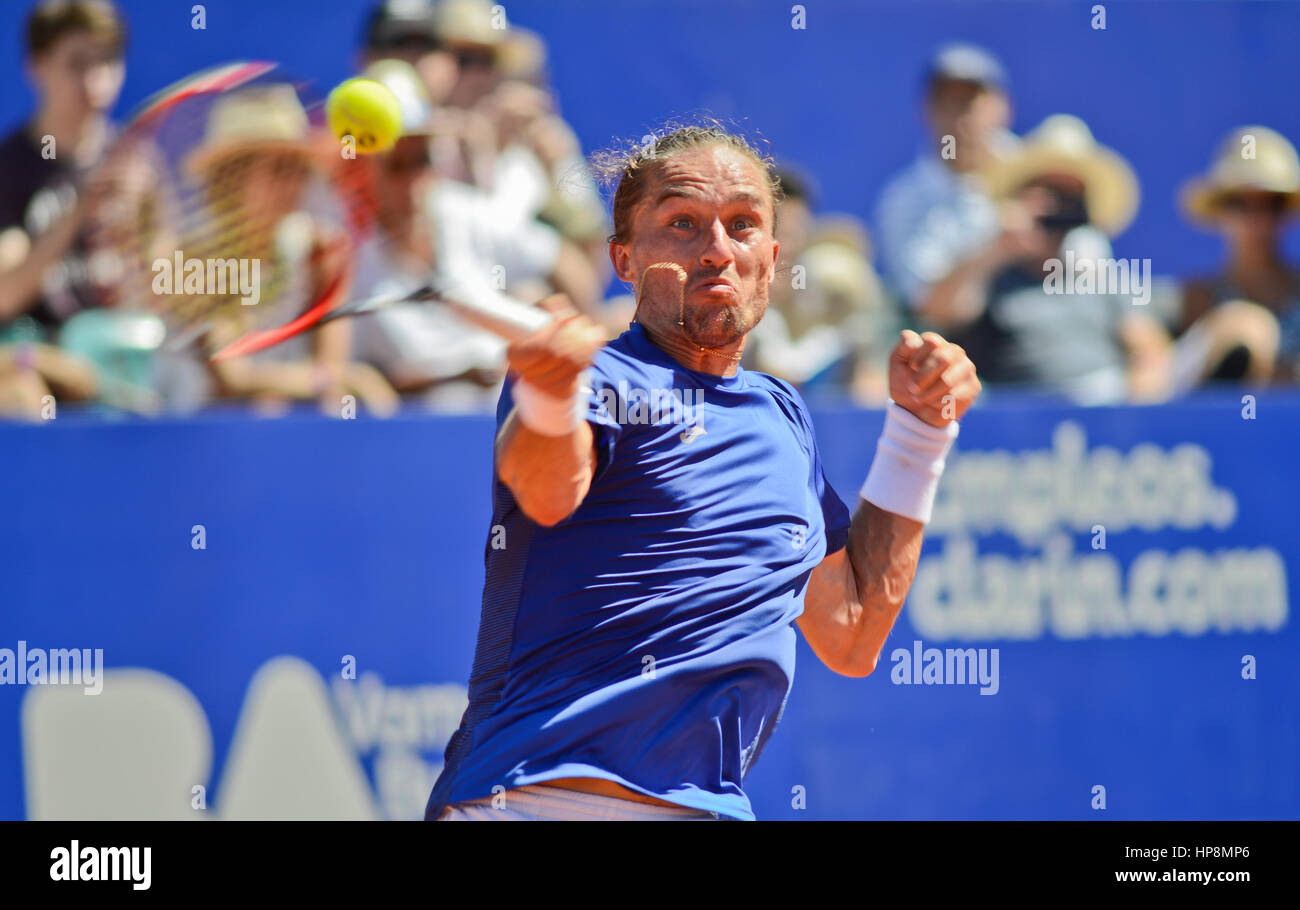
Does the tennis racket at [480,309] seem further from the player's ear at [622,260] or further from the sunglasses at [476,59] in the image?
the sunglasses at [476,59]

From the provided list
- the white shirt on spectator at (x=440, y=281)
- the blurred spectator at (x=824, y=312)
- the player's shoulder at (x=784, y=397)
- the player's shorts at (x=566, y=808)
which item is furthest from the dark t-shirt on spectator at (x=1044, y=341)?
the player's shorts at (x=566, y=808)

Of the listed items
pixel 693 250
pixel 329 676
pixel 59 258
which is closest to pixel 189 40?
pixel 59 258

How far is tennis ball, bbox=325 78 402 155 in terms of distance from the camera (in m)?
3.06

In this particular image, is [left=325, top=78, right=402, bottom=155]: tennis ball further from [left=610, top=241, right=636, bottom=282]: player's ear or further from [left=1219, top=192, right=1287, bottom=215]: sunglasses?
[left=1219, top=192, right=1287, bottom=215]: sunglasses

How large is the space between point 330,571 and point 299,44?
202 cm

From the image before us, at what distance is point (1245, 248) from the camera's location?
19.1 ft

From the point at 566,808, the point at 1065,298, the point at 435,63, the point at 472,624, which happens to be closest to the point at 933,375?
the point at 566,808

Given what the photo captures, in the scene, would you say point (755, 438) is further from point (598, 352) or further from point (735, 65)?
point (735, 65)

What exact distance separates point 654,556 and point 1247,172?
13.8 feet

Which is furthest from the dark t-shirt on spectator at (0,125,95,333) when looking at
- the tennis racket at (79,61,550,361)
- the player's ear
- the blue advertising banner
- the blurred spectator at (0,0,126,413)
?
the player's ear

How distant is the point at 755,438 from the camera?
101 inches

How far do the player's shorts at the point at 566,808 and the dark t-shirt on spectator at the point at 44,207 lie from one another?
322 centimetres

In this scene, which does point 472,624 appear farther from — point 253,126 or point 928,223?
point 928,223

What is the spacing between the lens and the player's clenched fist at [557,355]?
2139 mm
